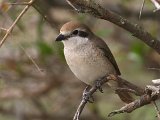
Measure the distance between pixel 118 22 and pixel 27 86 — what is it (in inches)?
98.5

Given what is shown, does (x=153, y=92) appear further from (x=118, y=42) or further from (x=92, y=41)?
(x=118, y=42)

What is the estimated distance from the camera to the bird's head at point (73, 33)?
11.2 feet

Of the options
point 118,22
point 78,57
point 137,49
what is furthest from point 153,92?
point 137,49

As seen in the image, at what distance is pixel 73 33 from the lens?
3549 millimetres

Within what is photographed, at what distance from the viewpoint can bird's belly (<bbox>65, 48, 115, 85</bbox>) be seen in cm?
350

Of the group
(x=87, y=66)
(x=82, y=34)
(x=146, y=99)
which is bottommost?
(x=146, y=99)

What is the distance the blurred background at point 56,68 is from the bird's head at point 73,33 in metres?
0.78

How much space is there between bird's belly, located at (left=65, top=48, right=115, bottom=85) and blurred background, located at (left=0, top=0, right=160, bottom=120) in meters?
0.90

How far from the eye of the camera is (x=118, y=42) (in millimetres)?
5121

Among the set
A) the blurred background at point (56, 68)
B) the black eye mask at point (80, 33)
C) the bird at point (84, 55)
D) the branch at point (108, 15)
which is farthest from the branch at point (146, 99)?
the blurred background at point (56, 68)

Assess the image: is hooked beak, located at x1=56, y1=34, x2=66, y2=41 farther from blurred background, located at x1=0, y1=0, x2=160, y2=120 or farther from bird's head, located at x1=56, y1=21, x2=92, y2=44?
blurred background, located at x1=0, y1=0, x2=160, y2=120

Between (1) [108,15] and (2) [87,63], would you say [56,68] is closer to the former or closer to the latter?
(2) [87,63]

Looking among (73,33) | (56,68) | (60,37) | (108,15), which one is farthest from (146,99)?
(56,68)

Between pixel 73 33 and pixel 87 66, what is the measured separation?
0.24 meters
